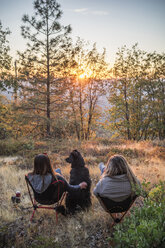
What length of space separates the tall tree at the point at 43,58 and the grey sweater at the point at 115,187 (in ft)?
37.0

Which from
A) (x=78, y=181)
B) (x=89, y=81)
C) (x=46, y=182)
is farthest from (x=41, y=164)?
(x=89, y=81)

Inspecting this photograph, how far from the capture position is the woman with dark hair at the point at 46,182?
3154 millimetres

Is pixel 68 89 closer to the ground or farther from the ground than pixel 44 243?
farther from the ground

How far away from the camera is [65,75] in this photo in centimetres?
1471

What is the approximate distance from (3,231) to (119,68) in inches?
784

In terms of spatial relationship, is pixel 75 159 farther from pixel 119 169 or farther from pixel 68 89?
pixel 68 89

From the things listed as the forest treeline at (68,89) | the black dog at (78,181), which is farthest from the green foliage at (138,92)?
the black dog at (78,181)

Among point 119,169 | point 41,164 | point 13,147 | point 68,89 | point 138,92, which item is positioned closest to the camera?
point 119,169

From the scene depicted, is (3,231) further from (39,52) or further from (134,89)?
(134,89)

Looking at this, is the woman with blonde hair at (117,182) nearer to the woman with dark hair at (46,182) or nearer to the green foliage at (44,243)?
the woman with dark hair at (46,182)

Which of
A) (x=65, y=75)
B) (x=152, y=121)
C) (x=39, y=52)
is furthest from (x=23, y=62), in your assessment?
(x=152, y=121)

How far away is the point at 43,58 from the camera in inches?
545

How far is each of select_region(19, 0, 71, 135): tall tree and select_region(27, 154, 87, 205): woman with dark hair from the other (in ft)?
34.9

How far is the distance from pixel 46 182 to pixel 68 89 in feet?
43.7
